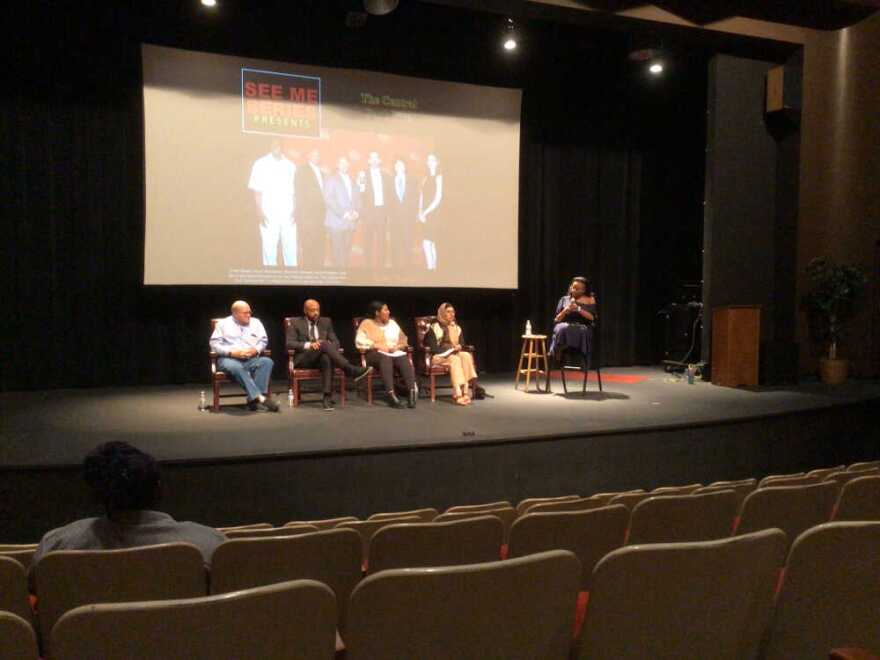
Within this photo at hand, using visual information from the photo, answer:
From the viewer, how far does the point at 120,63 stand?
691 centimetres

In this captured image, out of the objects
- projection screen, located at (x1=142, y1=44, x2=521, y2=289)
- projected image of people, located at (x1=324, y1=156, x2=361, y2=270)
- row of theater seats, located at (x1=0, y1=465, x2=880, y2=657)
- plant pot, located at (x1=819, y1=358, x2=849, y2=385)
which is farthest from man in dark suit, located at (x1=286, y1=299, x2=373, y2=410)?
plant pot, located at (x1=819, y1=358, x2=849, y2=385)

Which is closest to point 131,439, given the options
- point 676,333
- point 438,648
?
point 438,648

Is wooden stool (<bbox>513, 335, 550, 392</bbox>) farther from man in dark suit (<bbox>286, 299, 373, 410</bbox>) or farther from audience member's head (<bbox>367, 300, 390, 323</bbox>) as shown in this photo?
man in dark suit (<bbox>286, 299, 373, 410</bbox>)

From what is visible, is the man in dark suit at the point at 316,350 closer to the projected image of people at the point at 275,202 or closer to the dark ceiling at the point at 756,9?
the projected image of people at the point at 275,202

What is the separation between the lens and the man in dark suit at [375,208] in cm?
762

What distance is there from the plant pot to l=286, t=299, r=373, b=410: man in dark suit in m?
5.35

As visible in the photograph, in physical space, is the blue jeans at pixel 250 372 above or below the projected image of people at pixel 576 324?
below

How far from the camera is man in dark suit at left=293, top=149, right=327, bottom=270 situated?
7328 mm

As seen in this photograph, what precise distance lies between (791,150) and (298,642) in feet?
28.3

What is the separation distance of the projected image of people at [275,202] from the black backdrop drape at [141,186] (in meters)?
0.54

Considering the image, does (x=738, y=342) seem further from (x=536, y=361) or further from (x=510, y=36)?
(x=510, y=36)

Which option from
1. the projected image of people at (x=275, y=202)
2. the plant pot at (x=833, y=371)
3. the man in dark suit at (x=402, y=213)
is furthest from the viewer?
the plant pot at (x=833, y=371)

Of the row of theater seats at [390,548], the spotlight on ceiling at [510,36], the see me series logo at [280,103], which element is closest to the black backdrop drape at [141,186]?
the see me series logo at [280,103]

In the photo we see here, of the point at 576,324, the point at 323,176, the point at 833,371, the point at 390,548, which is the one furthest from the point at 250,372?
the point at 833,371
